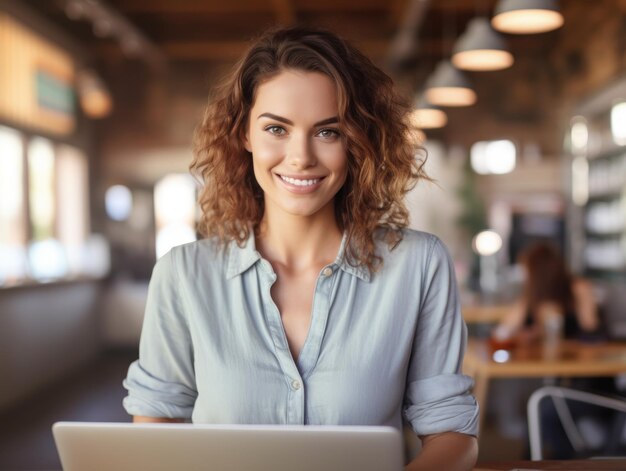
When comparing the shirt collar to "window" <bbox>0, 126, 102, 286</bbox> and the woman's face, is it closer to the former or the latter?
the woman's face

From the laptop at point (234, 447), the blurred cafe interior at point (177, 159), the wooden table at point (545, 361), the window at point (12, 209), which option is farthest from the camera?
the blurred cafe interior at point (177, 159)

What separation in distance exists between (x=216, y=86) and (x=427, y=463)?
980 mm

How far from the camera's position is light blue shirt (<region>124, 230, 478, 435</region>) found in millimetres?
1603

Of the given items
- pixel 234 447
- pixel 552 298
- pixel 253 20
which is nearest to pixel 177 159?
pixel 253 20

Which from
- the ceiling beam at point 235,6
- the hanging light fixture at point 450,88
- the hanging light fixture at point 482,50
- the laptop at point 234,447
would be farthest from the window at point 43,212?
the laptop at point 234,447

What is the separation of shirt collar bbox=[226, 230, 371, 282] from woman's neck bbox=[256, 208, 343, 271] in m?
0.04

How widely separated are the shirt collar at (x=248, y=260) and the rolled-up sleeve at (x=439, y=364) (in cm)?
14

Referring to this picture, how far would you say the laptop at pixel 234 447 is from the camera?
3.64 feet

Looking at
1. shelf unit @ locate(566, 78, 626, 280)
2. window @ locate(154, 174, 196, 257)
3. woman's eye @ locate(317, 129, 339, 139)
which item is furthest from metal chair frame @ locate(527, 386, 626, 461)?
window @ locate(154, 174, 196, 257)

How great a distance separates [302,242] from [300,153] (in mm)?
261

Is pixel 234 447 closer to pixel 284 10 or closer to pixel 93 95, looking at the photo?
pixel 284 10

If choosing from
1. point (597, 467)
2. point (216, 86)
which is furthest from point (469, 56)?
point (597, 467)

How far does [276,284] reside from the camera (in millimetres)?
1745

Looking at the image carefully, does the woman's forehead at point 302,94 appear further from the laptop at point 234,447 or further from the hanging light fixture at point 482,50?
the hanging light fixture at point 482,50
